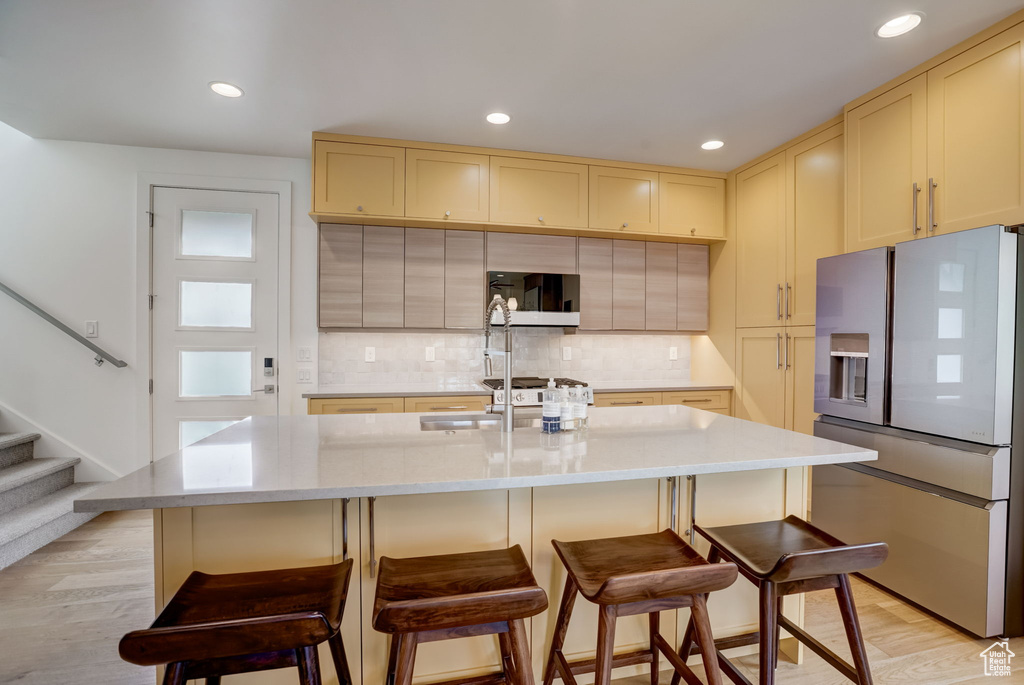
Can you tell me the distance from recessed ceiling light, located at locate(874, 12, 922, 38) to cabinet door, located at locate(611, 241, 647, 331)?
1.98 meters

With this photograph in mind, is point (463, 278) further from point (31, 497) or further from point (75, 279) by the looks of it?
point (31, 497)

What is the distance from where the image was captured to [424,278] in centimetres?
354

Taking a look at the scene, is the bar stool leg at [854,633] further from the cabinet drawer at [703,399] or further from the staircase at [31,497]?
the staircase at [31,497]

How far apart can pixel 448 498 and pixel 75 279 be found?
353 centimetres

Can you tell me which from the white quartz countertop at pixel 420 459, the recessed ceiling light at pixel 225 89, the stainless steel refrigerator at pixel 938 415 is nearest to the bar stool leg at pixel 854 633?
the white quartz countertop at pixel 420 459

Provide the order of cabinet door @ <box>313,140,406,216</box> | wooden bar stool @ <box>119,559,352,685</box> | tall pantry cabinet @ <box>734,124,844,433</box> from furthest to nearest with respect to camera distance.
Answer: cabinet door @ <box>313,140,406,216</box> < tall pantry cabinet @ <box>734,124,844,433</box> < wooden bar stool @ <box>119,559,352,685</box>

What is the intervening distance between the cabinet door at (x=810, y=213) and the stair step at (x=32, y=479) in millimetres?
4876

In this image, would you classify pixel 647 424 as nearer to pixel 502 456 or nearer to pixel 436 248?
pixel 502 456

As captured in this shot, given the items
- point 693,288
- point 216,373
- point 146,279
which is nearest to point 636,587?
point 693,288

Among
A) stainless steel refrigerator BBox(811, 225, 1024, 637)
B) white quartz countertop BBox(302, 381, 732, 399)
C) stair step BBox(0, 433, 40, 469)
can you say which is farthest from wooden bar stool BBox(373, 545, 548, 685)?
stair step BBox(0, 433, 40, 469)

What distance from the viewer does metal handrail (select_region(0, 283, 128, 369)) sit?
3.24m

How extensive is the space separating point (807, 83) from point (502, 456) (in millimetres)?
2567

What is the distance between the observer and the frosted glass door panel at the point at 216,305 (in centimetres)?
352

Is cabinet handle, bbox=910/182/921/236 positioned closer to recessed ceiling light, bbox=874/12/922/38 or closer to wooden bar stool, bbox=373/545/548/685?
recessed ceiling light, bbox=874/12/922/38
